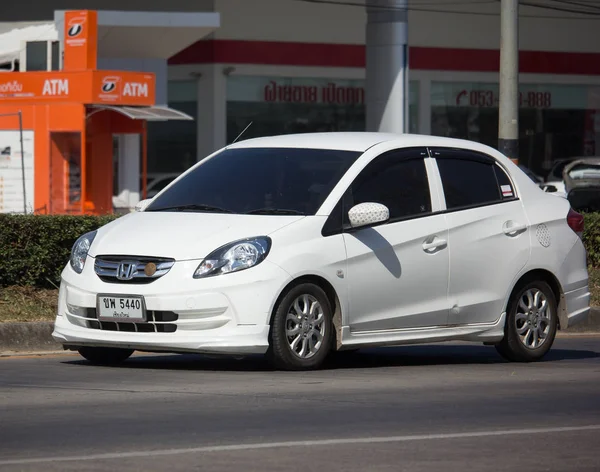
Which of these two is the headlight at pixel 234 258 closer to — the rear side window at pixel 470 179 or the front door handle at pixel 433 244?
the front door handle at pixel 433 244

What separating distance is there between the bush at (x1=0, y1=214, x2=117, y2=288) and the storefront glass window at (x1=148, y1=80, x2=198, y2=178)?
88.6ft

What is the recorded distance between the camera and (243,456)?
689 cm

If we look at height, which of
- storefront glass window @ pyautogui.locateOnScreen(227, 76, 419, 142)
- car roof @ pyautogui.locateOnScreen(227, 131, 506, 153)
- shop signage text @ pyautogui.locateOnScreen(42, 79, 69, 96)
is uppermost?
storefront glass window @ pyautogui.locateOnScreen(227, 76, 419, 142)

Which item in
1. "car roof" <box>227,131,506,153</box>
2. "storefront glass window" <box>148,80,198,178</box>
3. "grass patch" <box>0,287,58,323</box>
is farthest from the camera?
"storefront glass window" <box>148,80,198,178</box>

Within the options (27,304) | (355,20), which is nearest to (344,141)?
(27,304)

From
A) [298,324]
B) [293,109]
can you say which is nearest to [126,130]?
[293,109]

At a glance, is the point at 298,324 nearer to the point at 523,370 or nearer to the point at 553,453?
the point at 523,370

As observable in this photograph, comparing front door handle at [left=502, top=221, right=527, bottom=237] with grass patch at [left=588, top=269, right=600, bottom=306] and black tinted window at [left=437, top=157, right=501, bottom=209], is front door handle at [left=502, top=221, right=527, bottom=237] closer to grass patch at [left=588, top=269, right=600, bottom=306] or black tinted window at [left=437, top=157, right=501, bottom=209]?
black tinted window at [left=437, top=157, right=501, bottom=209]

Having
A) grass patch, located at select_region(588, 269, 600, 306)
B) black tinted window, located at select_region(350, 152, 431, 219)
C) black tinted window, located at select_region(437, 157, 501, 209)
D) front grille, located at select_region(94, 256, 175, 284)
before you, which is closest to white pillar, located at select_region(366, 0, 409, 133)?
grass patch, located at select_region(588, 269, 600, 306)

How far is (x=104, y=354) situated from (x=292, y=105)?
3184 centimetres

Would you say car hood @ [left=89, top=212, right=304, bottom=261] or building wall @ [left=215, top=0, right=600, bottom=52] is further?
building wall @ [left=215, top=0, right=600, bottom=52]

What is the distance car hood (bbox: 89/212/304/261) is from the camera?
392 inches

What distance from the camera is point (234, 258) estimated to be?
9.96m

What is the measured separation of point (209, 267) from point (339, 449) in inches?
119
